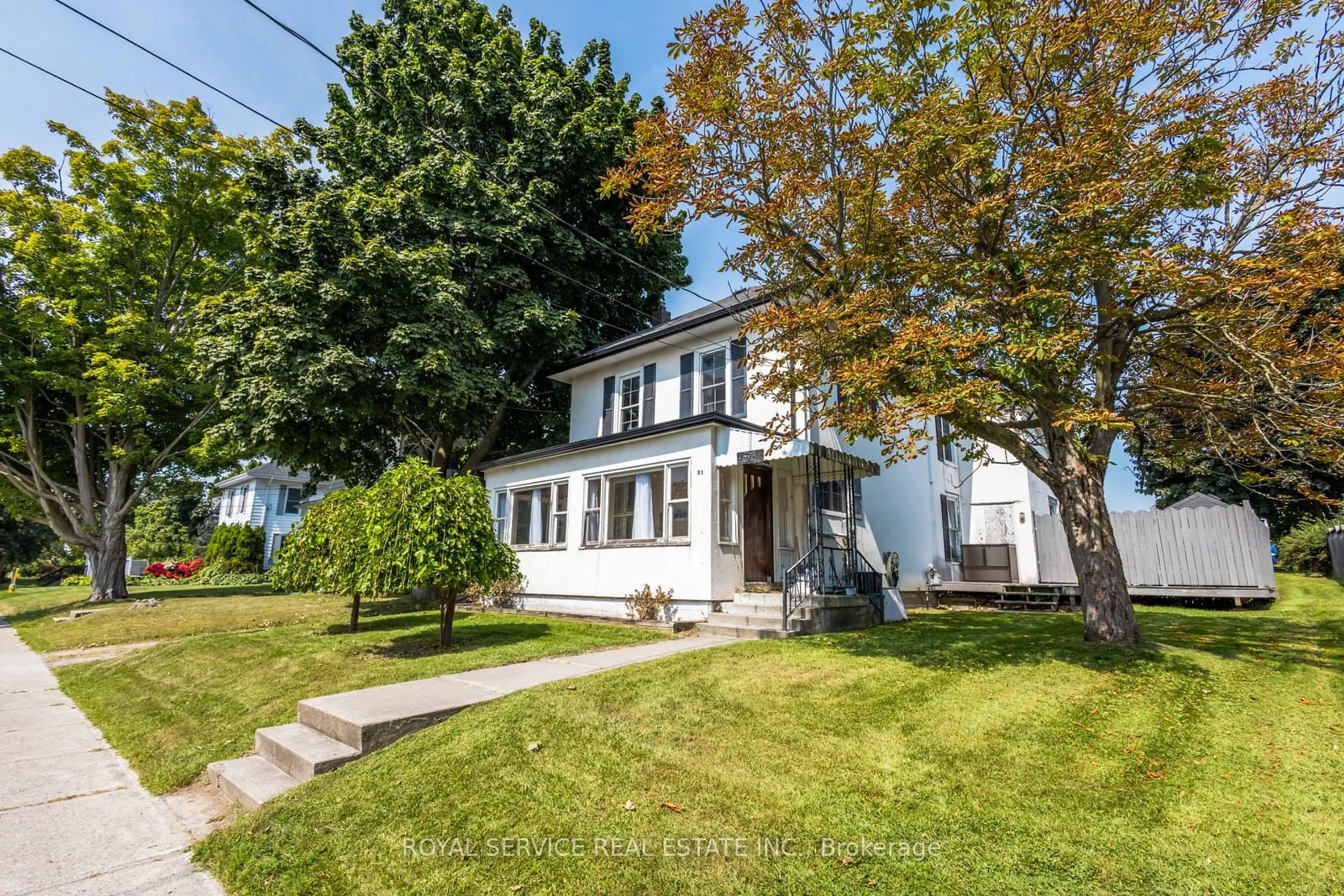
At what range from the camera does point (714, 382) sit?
45.7 ft

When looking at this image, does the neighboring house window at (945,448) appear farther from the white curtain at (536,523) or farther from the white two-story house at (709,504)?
the white curtain at (536,523)

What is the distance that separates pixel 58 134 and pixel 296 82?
1793 centimetres

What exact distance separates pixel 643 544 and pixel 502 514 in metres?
5.38

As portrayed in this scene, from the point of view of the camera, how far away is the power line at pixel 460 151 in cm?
675

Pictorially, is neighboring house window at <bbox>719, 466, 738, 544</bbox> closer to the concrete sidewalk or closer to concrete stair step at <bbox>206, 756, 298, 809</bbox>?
concrete stair step at <bbox>206, 756, 298, 809</bbox>

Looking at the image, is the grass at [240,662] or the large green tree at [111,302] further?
the large green tree at [111,302]

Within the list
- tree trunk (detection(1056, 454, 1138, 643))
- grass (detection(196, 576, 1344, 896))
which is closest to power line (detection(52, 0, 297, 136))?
grass (detection(196, 576, 1344, 896))

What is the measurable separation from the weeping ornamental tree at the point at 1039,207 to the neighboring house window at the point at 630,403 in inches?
276

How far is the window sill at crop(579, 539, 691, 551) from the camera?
11.4 m

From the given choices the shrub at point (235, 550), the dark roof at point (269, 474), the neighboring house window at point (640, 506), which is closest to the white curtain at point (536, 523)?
the neighboring house window at point (640, 506)

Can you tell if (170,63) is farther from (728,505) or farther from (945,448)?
(945,448)

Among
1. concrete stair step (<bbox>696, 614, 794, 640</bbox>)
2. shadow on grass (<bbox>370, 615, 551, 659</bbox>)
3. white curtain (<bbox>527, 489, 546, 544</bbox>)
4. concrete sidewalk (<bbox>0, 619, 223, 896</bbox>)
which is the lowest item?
concrete sidewalk (<bbox>0, 619, 223, 896</bbox>)

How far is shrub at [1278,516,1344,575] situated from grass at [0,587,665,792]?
2400cm

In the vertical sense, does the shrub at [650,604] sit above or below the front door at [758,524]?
below
